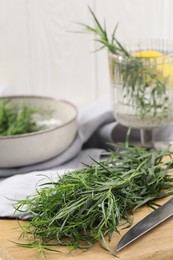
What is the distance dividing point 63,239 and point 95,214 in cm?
6

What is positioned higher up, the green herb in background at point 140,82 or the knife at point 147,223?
the green herb in background at point 140,82

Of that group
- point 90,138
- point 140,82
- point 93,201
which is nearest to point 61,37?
point 90,138

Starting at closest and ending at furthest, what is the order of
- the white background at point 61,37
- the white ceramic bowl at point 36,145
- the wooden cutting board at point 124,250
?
the wooden cutting board at point 124,250 < the white ceramic bowl at point 36,145 < the white background at point 61,37

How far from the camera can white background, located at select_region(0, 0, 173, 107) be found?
187 centimetres

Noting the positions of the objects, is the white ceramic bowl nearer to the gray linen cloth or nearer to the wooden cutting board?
the gray linen cloth

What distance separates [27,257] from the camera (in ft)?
3.05

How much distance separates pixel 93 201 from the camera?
100 cm

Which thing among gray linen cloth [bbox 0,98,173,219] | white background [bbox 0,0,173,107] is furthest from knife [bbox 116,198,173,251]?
white background [bbox 0,0,173,107]

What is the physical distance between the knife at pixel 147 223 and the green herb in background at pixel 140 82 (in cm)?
38

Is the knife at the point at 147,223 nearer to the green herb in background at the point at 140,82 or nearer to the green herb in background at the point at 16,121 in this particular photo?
the green herb in background at the point at 140,82

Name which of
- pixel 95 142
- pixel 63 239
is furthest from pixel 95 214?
pixel 95 142

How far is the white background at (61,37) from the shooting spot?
6.13 feet

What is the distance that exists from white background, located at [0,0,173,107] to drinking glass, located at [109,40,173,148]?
459 mm

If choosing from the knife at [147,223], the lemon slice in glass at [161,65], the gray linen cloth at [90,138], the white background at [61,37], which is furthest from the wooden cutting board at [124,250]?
the white background at [61,37]
